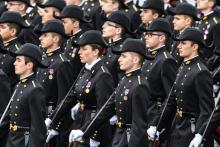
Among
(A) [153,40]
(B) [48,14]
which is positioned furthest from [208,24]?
(B) [48,14]

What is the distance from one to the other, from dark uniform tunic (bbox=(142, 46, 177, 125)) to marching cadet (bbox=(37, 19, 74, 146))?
4.06 feet

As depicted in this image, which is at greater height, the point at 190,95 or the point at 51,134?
the point at 190,95

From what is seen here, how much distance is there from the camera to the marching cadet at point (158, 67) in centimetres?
1399

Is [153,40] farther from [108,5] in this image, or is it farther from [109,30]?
[108,5]

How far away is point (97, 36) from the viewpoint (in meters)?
13.8

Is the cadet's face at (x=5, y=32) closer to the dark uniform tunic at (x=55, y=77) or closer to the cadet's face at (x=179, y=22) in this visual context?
the dark uniform tunic at (x=55, y=77)

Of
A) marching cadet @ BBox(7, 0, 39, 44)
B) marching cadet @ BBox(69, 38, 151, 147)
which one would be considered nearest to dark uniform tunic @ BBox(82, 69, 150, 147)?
marching cadet @ BBox(69, 38, 151, 147)

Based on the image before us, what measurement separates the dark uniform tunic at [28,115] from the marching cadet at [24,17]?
13.0 ft

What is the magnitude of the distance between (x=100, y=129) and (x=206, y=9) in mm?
3266

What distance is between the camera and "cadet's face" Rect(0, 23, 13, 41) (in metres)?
15.4

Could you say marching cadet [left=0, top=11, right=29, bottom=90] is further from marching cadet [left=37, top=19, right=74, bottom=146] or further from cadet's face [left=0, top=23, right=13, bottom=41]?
marching cadet [left=37, top=19, right=74, bottom=146]

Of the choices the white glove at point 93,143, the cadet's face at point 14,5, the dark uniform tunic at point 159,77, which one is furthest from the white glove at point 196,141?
the cadet's face at point 14,5

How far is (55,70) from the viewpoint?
1467 centimetres

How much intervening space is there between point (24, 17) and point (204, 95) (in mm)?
5480
